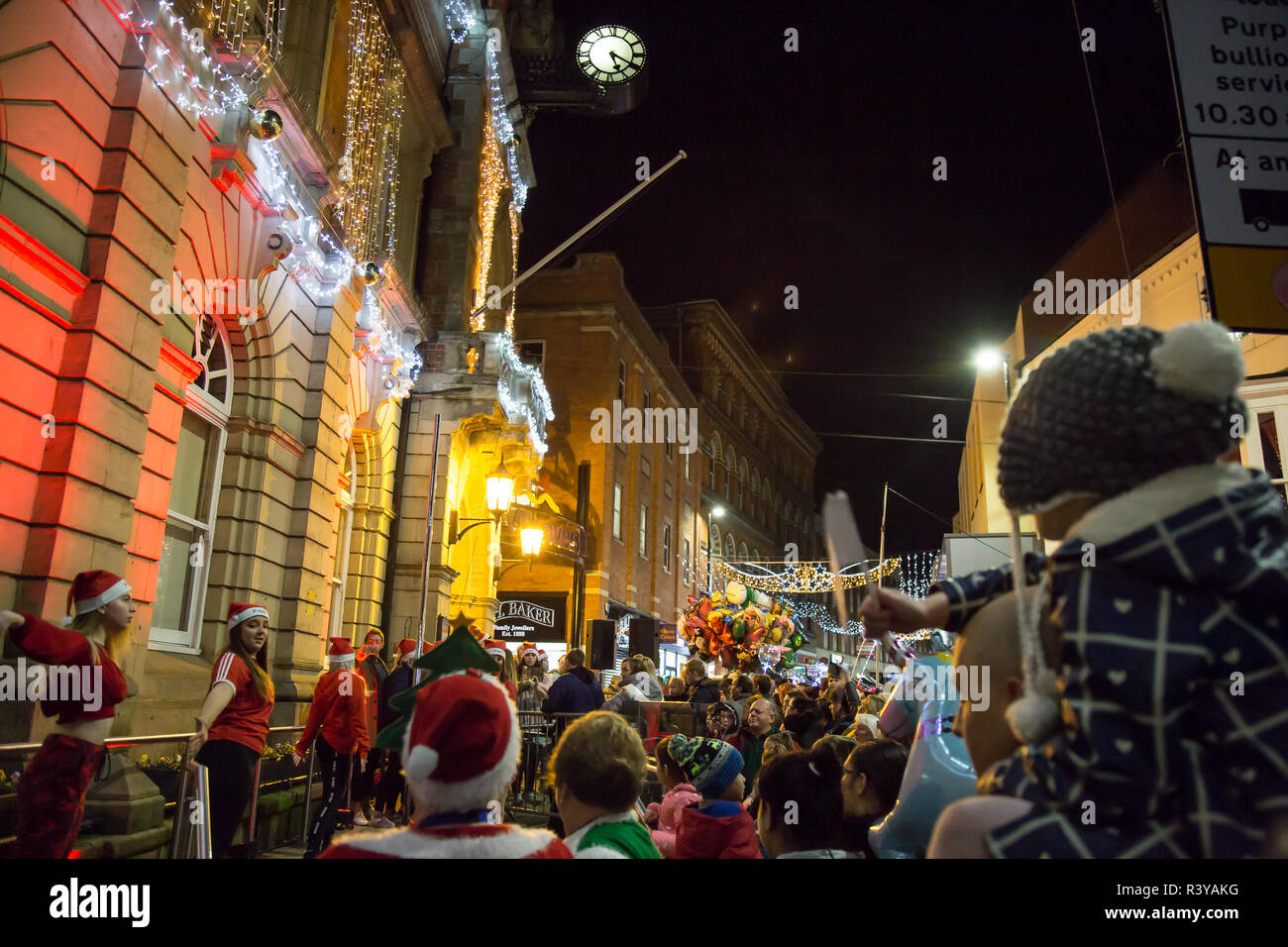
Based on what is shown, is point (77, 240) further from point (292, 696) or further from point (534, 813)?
point (534, 813)

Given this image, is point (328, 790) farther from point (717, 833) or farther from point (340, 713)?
point (717, 833)

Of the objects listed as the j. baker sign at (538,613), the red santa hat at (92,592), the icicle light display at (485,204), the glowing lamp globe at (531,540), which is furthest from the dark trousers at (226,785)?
the j. baker sign at (538,613)

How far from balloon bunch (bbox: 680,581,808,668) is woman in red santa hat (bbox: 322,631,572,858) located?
44.6ft

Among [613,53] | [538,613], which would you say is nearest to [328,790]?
[613,53]

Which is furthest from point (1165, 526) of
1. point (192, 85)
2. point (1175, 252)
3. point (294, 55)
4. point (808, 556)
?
point (808, 556)

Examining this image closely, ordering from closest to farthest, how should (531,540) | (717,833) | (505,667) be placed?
(717,833) → (505,667) → (531,540)

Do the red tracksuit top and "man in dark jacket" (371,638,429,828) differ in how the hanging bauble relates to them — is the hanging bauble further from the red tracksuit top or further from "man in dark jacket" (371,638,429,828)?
"man in dark jacket" (371,638,429,828)

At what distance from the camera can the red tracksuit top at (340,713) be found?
741 cm

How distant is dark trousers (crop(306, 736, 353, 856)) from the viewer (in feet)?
23.1

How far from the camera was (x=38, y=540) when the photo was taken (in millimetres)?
5895

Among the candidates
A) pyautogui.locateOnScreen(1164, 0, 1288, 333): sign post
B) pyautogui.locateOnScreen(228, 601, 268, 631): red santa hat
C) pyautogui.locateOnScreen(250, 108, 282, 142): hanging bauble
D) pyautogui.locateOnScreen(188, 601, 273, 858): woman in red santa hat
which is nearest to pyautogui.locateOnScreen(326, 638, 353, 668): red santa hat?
pyautogui.locateOnScreen(188, 601, 273, 858): woman in red santa hat

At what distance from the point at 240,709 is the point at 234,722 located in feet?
0.29

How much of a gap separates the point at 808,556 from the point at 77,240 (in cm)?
5431

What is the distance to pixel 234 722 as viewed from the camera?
18.6 feet
